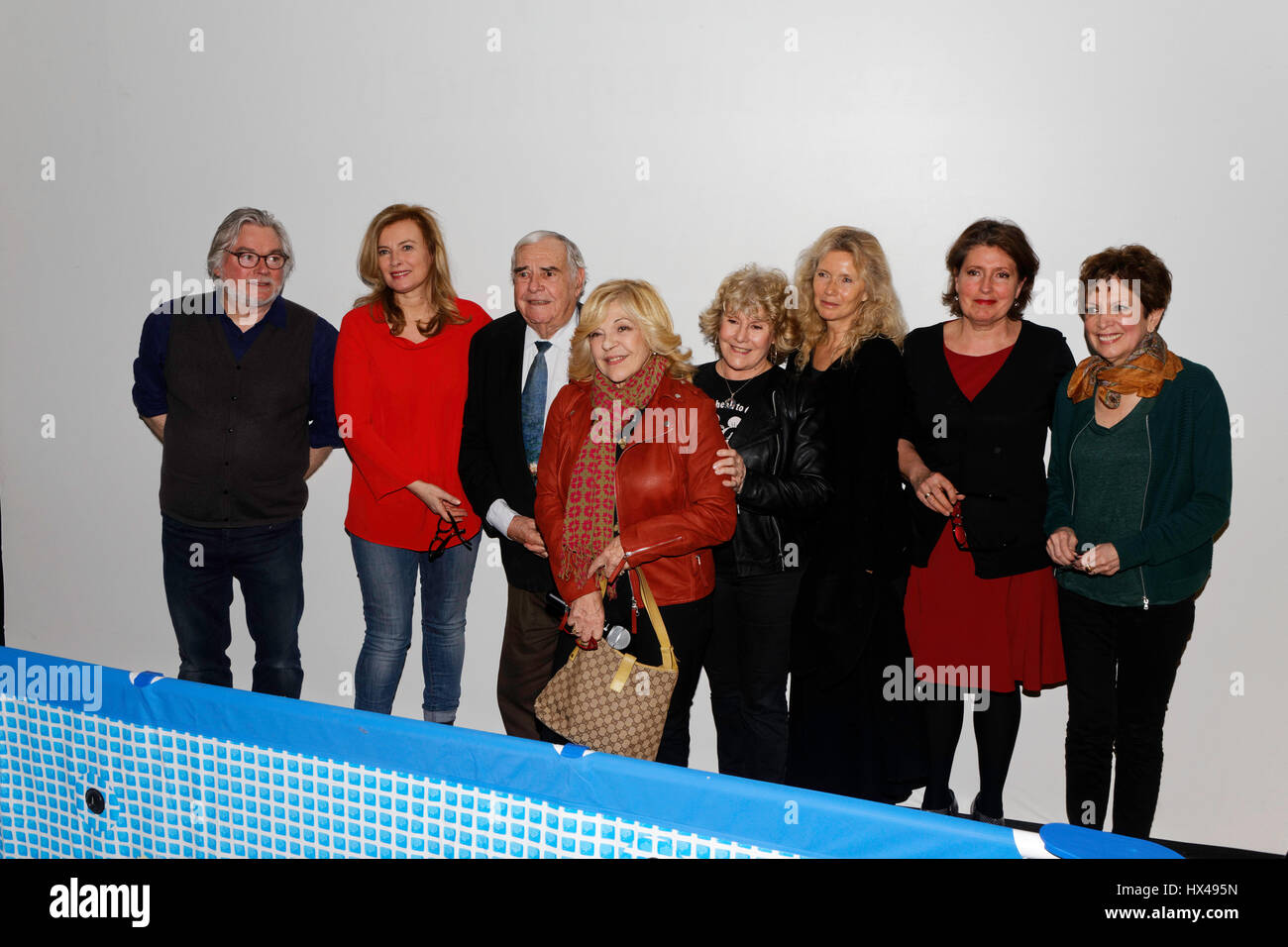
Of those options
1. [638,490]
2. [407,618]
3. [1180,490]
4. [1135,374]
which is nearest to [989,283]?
[1135,374]

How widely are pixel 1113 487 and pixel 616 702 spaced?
147 centimetres

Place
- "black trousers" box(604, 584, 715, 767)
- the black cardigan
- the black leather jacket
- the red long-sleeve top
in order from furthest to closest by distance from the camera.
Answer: the red long-sleeve top < the black cardigan < the black leather jacket < "black trousers" box(604, 584, 715, 767)

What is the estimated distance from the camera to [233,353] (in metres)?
3.38

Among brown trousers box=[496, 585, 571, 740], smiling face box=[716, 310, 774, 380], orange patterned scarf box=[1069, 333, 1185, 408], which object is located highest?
smiling face box=[716, 310, 774, 380]

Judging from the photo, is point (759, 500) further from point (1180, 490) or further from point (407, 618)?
point (407, 618)

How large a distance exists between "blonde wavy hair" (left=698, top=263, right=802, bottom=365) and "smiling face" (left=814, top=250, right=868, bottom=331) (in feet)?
0.35

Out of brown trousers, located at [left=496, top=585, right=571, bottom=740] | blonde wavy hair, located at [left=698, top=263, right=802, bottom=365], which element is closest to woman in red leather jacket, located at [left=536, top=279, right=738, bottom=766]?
blonde wavy hair, located at [left=698, top=263, right=802, bottom=365]

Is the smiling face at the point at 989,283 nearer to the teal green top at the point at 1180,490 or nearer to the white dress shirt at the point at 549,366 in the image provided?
the teal green top at the point at 1180,490

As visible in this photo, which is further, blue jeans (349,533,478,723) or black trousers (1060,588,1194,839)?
blue jeans (349,533,478,723)

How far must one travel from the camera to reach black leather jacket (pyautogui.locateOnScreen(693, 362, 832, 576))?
2.86 m

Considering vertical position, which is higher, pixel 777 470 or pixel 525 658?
pixel 777 470

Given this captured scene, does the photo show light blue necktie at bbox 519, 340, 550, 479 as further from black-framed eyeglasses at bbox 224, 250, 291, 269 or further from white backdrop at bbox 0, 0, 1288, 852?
black-framed eyeglasses at bbox 224, 250, 291, 269
